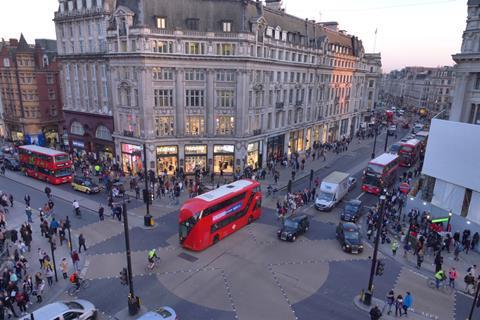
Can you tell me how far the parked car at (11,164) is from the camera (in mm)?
43875

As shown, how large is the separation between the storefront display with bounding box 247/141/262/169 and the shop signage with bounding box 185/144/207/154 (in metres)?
6.13

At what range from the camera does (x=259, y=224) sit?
29.5 meters

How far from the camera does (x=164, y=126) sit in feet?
133

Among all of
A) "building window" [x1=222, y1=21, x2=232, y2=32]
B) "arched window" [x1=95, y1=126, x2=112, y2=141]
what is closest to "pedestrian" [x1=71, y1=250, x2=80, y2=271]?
"arched window" [x1=95, y1=126, x2=112, y2=141]

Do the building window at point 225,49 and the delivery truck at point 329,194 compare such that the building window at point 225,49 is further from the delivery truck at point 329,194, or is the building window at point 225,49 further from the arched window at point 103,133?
the delivery truck at point 329,194

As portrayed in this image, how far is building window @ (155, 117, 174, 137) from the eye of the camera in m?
40.1

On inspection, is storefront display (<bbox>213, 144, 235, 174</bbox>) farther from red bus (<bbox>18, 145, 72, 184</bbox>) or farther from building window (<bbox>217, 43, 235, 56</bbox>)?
red bus (<bbox>18, 145, 72, 184</bbox>)

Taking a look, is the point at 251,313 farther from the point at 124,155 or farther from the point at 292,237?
the point at 124,155

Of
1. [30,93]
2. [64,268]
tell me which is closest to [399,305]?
[64,268]

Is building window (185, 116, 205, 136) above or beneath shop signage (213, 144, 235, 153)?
above

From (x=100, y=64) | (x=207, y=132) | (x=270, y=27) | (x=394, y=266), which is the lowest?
(x=394, y=266)

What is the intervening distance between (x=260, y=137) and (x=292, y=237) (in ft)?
70.8

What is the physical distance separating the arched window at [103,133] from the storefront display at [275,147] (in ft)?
74.8

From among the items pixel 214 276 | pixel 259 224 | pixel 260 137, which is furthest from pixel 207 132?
pixel 214 276
